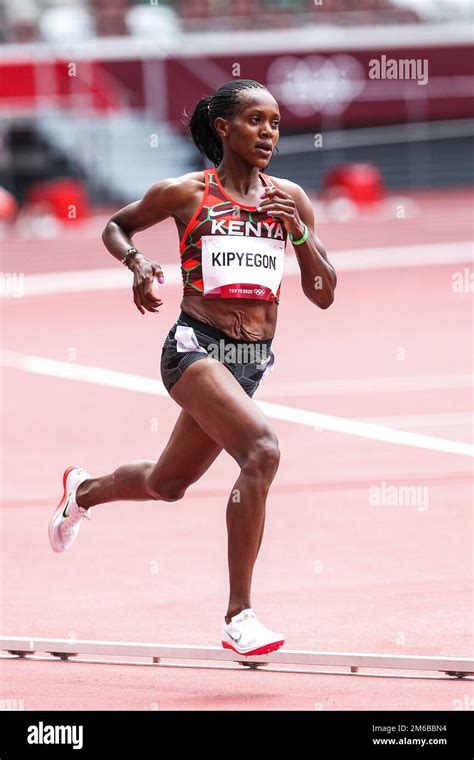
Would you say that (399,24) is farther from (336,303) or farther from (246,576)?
(246,576)

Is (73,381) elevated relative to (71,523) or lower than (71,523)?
elevated

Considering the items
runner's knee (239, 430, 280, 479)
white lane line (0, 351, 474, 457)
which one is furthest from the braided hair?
white lane line (0, 351, 474, 457)

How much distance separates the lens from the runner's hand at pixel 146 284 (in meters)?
6.93

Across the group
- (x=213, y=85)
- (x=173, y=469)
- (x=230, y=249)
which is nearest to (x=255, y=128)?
(x=230, y=249)

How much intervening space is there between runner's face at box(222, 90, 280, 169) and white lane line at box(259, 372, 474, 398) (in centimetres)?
916

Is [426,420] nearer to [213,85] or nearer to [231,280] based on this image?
[231,280]

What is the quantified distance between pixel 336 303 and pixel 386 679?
17209 mm

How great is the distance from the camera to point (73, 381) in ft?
58.1

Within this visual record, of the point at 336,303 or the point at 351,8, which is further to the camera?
the point at 351,8

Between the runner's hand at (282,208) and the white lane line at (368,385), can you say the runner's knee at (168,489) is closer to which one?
the runner's hand at (282,208)

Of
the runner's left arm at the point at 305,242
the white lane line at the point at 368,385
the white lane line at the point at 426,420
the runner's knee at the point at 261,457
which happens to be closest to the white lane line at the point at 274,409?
the white lane line at the point at 426,420

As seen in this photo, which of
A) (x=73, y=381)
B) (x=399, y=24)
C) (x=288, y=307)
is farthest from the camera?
(x=399, y=24)
